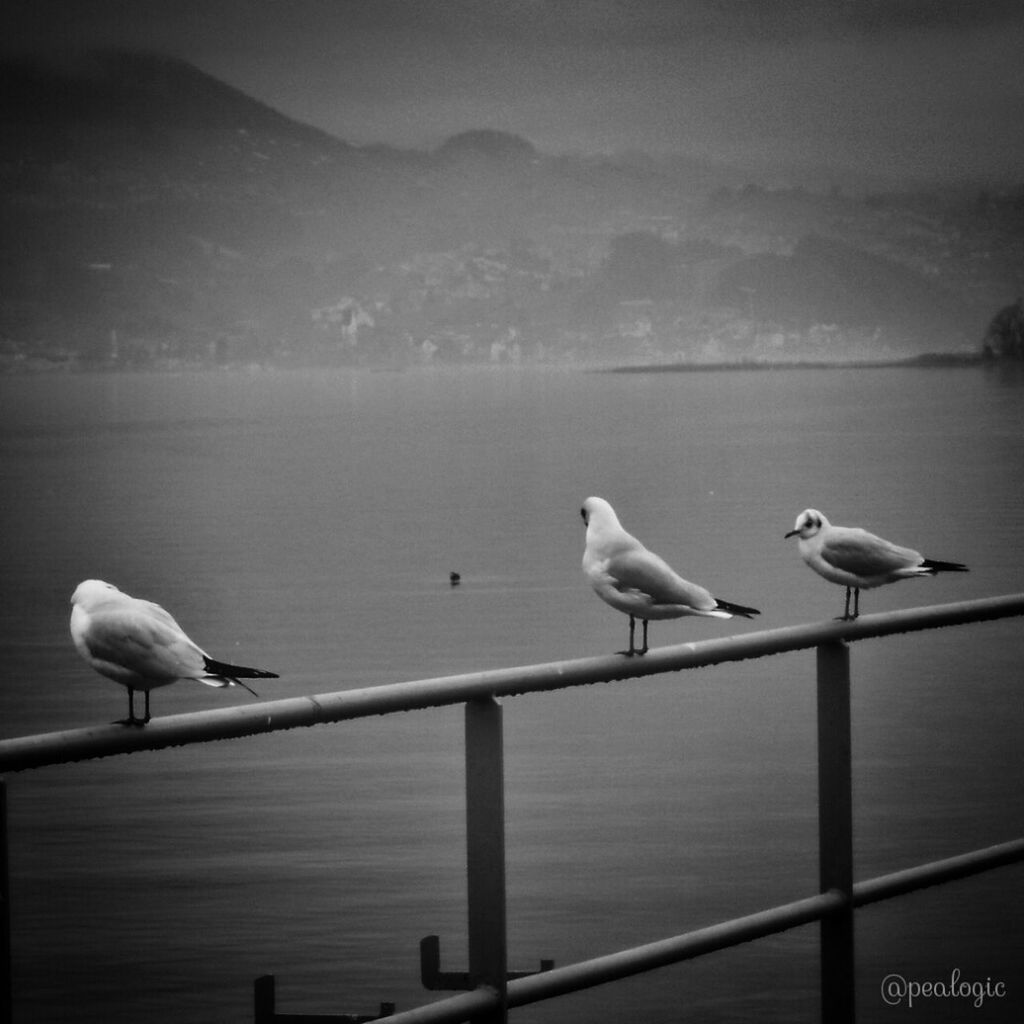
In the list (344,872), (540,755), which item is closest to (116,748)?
(344,872)

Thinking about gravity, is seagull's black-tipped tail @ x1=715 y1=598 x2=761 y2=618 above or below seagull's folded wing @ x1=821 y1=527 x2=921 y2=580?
below

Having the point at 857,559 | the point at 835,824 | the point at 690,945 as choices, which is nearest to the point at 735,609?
the point at 835,824

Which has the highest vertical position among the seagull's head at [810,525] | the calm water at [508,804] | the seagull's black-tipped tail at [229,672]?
the seagull's head at [810,525]

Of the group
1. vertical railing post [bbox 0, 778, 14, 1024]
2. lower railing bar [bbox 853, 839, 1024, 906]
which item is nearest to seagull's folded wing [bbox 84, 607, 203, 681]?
vertical railing post [bbox 0, 778, 14, 1024]

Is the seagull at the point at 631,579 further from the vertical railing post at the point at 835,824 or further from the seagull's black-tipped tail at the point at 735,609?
the vertical railing post at the point at 835,824

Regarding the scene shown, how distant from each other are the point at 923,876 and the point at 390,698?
1.26 m

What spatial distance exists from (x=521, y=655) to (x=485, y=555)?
103ft

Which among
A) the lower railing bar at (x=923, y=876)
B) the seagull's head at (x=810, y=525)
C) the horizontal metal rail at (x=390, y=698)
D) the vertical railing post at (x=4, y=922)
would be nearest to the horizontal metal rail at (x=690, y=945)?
the lower railing bar at (x=923, y=876)

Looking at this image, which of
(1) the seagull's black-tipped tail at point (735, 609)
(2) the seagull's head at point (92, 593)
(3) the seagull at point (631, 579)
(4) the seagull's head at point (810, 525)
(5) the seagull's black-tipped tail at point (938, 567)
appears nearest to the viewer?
(2) the seagull's head at point (92, 593)

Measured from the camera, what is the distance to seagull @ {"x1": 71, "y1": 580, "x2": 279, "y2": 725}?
3.26 metres

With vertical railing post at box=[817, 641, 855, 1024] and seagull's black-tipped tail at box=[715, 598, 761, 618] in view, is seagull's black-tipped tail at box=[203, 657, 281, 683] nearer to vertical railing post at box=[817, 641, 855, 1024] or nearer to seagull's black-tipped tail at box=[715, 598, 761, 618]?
vertical railing post at box=[817, 641, 855, 1024]

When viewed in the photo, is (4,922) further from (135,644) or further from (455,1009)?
(135,644)

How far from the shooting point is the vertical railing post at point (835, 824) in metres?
3.23

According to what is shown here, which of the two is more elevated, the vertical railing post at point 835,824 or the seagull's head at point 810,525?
the seagull's head at point 810,525
